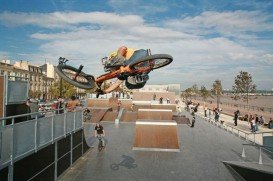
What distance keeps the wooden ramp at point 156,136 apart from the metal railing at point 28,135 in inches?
197

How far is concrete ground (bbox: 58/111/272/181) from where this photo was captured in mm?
13312

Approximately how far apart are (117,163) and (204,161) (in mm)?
4533

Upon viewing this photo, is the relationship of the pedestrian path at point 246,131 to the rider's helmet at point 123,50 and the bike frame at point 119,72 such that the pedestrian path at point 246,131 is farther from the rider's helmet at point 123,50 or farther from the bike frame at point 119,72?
the rider's helmet at point 123,50

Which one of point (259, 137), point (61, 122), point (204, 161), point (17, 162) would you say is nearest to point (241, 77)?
point (259, 137)

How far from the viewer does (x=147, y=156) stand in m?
16.9

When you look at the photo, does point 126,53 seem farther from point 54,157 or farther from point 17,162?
point 54,157

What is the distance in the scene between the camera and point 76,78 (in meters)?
6.02

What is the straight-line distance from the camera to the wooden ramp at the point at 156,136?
18.5 metres

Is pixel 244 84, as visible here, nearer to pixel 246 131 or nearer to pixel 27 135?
pixel 246 131

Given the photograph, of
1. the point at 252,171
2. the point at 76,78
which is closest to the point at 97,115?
the point at 252,171

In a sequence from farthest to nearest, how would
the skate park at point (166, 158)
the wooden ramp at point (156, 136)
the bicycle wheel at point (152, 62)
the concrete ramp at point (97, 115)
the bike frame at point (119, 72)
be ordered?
the concrete ramp at point (97, 115)
the wooden ramp at point (156, 136)
the skate park at point (166, 158)
the bike frame at point (119, 72)
the bicycle wheel at point (152, 62)

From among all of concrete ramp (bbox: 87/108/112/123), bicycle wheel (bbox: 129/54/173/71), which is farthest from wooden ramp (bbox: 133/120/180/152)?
concrete ramp (bbox: 87/108/112/123)

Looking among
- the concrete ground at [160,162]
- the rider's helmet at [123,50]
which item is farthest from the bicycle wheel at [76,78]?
the concrete ground at [160,162]

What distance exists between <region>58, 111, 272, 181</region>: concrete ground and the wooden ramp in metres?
0.62
